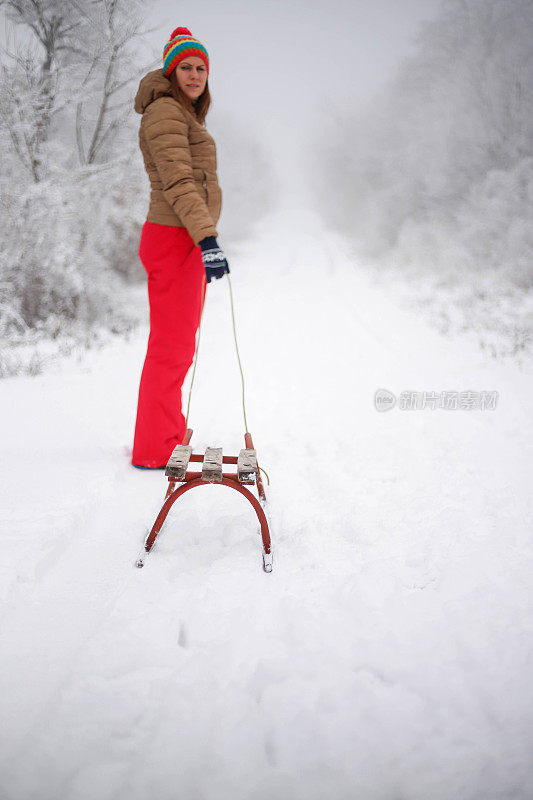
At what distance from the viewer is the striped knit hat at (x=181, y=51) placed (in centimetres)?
217

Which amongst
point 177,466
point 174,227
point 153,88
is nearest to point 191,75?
point 153,88

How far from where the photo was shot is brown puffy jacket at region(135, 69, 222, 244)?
6.84ft

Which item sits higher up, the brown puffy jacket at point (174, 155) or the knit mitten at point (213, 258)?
the brown puffy jacket at point (174, 155)

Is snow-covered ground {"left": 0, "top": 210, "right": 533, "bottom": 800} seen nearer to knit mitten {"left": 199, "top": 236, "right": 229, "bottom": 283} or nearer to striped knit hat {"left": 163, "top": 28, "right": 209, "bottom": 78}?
knit mitten {"left": 199, "top": 236, "right": 229, "bottom": 283}

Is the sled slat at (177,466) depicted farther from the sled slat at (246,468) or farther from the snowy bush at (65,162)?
the snowy bush at (65,162)

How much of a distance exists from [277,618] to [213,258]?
1.58m

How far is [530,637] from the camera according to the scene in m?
1.53

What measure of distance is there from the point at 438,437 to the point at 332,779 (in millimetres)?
2640

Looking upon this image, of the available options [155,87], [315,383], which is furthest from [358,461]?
[155,87]

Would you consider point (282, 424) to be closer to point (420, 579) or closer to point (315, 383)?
point (315, 383)

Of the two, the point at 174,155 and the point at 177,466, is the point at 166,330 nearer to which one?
the point at 174,155
